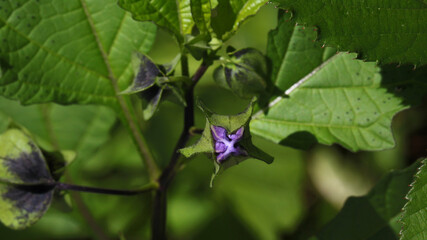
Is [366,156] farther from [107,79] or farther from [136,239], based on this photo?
[107,79]

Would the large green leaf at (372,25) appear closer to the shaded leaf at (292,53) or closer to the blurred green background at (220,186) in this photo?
the shaded leaf at (292,53)

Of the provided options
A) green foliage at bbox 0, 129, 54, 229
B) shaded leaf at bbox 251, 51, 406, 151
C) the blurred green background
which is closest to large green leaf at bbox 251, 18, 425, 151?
shaded leaf at bbox 251, 51, 406, 151

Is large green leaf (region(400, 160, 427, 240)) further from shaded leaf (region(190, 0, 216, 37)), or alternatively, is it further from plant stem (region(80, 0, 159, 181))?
plant stem (region(80, 0, 159, 181))

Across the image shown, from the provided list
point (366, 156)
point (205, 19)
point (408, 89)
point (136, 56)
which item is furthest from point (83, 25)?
point (366, 156)

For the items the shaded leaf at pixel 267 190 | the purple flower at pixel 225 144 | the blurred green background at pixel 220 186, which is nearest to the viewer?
the purple flower at pixel 225 144

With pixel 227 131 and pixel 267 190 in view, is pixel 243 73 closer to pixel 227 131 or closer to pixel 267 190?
pixel 227 131

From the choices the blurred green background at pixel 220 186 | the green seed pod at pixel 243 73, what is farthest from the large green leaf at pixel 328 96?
the blurred green background at pixel 220 186

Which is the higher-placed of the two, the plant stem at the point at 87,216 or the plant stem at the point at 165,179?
the plant stem at the point at 165,179
